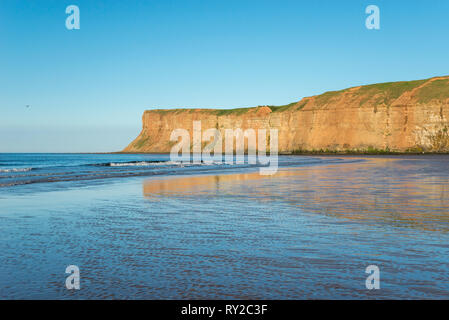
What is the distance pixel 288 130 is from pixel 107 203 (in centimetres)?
14185

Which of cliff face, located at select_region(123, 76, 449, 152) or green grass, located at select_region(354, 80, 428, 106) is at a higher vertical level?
green grass, located at select_region(354, 80, 428, 106)

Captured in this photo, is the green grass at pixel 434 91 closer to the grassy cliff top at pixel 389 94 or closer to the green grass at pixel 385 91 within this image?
the grassy cliff top at pixel 389 94

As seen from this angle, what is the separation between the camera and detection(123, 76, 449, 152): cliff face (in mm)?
113000

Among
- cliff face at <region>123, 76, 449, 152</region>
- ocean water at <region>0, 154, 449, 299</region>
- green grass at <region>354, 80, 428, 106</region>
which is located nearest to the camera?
ocean water at <region>0, 154, 449, 299</region>

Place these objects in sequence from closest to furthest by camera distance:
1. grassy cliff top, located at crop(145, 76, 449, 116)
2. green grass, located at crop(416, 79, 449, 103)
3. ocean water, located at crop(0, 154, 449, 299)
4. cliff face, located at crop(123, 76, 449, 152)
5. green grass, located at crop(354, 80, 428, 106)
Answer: ocean water, located at crop(0, 154, 449, 299) → cliff face, located at crop(123, 76, 449, 152) → green grass, located at crop(416, 79, 449, 103) → grassy cliff top, located at crop(145, 76, 449, 116) → green grass, located at crop(354, 80, 428, 106)

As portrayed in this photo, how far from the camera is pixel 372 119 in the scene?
12662 centimetres

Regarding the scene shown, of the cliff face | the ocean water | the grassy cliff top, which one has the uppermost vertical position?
the grassy cliff top

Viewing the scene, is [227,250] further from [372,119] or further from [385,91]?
[385,91]

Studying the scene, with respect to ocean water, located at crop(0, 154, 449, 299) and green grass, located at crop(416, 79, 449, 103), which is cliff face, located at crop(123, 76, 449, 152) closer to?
green grass, located at crop(416, 79, 449, 103)

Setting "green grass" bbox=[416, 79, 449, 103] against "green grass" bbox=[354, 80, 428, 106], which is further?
"green grass" bbox=[354, 80, 428, 106]

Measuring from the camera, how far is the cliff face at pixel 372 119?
11300 centimetres

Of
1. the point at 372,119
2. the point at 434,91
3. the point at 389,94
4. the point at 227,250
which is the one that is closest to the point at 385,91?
the point at 389,94

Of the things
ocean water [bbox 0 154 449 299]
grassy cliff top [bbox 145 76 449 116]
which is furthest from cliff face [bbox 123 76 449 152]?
ocean water [bbox 0 154 449 299]

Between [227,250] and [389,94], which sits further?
[389,94]
